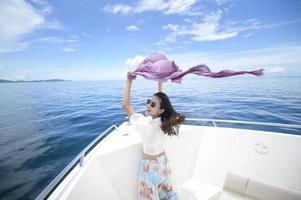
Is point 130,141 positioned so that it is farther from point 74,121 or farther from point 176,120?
point 74,121

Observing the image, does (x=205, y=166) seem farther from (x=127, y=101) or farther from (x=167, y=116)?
(x=127, y=101)

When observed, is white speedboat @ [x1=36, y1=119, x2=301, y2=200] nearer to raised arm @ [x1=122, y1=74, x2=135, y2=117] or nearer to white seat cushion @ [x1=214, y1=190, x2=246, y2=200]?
white seat cushion @ [x1=214, y1=190, x2=246, y2=200]

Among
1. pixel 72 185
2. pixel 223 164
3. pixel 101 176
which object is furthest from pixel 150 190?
pixel 223 164

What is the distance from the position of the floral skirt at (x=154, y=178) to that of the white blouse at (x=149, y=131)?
0.11 meters

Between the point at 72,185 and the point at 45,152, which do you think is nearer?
the point at 72,185

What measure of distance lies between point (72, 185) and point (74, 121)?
17.2 ft

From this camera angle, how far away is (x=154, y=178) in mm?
1779

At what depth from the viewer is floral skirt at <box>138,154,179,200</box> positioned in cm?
177

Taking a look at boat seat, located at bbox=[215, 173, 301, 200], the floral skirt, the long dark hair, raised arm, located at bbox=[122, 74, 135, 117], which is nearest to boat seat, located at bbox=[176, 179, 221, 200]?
boat seat, located at bbox=[215, 173, 301, 200]

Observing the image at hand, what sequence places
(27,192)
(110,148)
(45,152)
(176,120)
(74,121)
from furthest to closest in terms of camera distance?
1. (74,121)
2. (45,152)
3. (27,192)
4. (110,148)
5. (176,120)

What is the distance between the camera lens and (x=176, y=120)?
174 centimetres

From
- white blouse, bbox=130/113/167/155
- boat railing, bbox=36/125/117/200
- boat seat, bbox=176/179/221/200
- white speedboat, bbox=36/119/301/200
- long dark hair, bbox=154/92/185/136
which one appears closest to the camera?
boat railing, bbox=36/125/117/200

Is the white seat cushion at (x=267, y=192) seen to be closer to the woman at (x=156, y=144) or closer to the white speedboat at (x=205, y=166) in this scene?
the white speedboat at (x=205, y=166)

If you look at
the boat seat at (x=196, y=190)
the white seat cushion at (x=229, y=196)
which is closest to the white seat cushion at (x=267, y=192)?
the white seat cushion at (x=229, y=196)
